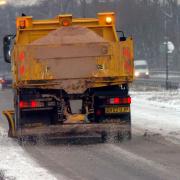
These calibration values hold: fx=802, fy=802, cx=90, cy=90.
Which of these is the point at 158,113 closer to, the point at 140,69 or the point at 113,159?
the point at 113,159

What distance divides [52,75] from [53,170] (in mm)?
4191

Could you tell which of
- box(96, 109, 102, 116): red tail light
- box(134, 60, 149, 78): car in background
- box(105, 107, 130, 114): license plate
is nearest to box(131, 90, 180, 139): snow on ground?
box(105, 107, 130, 114): license plate

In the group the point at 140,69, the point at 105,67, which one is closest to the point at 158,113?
the point at 105,67

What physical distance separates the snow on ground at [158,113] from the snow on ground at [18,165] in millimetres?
3912

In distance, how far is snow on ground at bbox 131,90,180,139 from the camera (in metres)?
19.6

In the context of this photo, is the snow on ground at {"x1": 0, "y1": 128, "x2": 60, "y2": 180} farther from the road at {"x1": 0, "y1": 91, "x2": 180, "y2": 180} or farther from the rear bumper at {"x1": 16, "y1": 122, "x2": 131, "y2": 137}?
the rear bumper at {"x1": 16, "y1": 122, "x2": 131, "y2": 137}

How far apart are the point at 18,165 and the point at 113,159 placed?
1.78 metres

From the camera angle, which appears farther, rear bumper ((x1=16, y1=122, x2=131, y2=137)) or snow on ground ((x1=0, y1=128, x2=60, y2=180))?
rear bumper ((x1=16, y1=122, x2=131, y2=137))

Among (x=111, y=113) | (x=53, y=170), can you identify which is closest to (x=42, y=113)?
(x=111, y=113)

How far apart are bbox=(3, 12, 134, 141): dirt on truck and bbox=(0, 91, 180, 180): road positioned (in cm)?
42

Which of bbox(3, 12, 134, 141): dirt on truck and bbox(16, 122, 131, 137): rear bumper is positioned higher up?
bbox(3, 12, 134, 141): dirt on truck

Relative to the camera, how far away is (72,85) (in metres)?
16.3

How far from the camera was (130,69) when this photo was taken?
54.0 ft

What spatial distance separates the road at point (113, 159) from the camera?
1183cm
